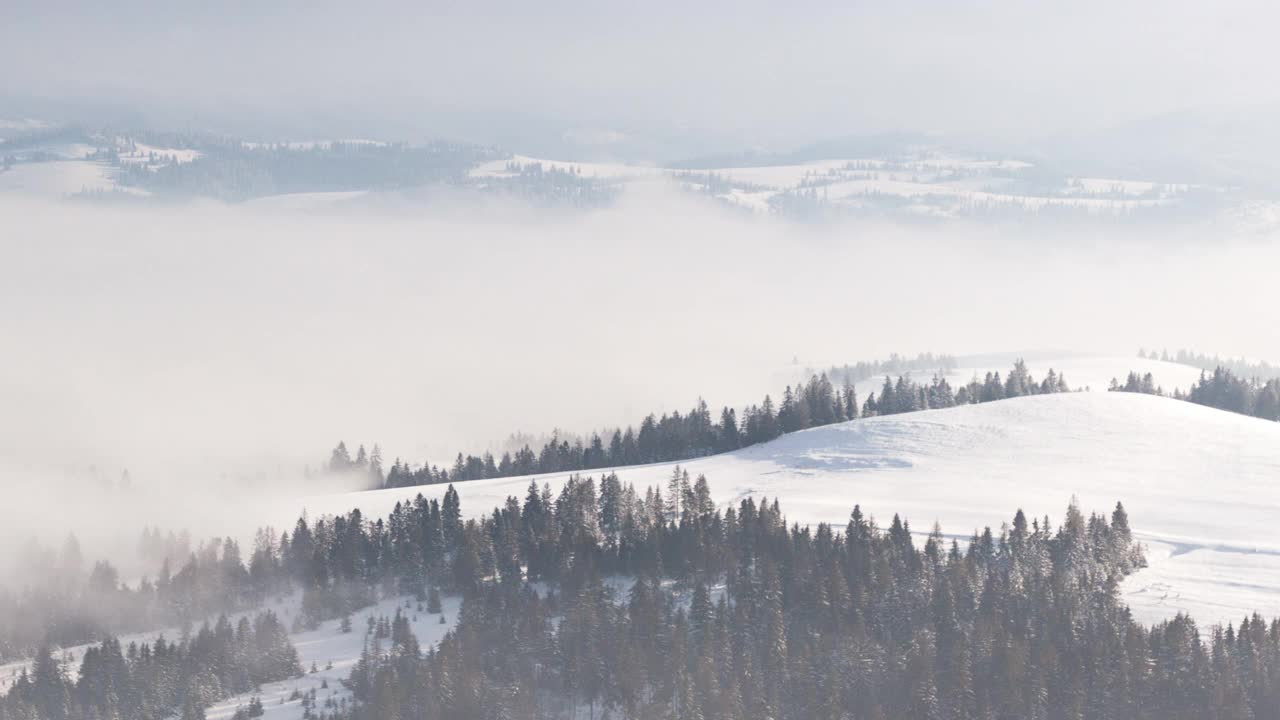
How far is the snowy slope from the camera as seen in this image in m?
98.3

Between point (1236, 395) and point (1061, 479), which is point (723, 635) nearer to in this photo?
point (1061, 479)

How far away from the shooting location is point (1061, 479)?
128 m

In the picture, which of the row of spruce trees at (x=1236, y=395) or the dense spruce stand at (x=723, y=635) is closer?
the dense spruce stand at (x=723, y=635)

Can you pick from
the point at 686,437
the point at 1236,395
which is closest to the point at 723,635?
the point at 686,437

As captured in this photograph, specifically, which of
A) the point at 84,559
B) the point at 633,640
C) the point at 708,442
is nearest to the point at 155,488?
the point at 84,559

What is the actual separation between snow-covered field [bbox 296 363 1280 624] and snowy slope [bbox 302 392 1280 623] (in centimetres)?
19

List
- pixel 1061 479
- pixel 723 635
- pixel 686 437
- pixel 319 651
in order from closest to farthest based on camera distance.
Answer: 1. pixel 723 635
2. pixel 319 651
3. pixel 1061 479
4. pixel 686 437

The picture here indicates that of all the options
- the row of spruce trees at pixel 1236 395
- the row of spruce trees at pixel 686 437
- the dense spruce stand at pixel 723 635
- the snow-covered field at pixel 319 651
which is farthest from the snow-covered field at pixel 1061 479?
the row of spruce trees at pixel 1236 395

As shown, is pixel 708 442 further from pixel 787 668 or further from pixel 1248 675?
pixel 1248 675

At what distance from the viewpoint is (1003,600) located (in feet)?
283

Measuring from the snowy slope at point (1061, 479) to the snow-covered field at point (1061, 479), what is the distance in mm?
186

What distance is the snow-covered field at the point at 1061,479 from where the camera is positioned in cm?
9819

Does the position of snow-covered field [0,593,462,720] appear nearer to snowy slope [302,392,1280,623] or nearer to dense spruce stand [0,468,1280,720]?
dense spruce stand [0,468,1280,720]

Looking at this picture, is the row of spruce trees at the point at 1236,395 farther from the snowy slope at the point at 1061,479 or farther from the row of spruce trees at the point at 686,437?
the row of spruce trees at the point at 686,437
